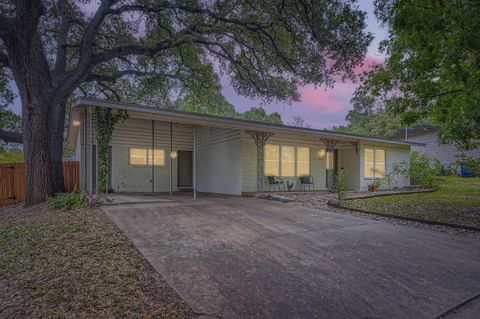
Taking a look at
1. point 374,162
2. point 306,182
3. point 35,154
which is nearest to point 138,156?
point 35,154

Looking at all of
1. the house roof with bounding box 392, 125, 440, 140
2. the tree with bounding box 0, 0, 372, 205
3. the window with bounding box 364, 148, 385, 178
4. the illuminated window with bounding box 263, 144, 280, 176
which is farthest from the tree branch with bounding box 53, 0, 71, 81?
the house roof with bounding box 392, 125, 440, 140

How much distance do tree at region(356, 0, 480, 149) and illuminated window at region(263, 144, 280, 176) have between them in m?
4.46

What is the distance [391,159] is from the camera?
15.9 m

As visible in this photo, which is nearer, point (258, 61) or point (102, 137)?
point (102, 137)

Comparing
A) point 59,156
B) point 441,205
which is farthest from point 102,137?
point 441,205

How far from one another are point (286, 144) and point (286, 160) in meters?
0.71

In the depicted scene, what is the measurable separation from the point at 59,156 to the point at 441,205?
508 inches

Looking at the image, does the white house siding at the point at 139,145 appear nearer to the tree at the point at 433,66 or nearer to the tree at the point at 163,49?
the tree at the point at 163,49

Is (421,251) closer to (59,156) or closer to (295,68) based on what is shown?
(295,68)

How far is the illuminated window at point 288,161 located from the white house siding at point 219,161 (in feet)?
7.44

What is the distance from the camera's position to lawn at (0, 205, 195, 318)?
267 cm

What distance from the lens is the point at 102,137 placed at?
805cm

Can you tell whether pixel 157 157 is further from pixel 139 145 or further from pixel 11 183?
pixel 11 183

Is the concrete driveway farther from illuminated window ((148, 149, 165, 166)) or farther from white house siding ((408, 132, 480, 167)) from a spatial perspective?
white house siding ((408, 132, 480, 167))
